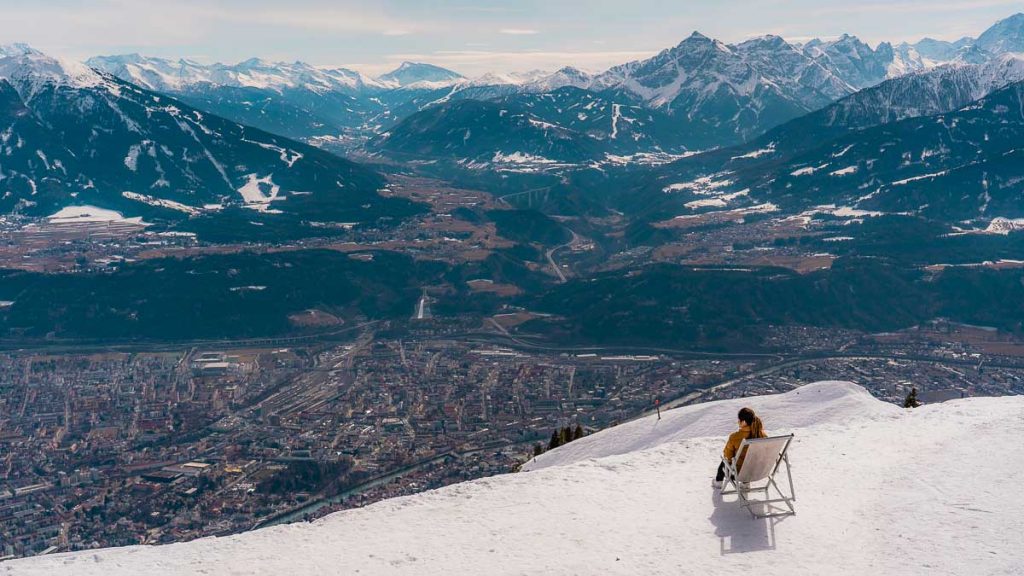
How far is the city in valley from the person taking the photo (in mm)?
58469

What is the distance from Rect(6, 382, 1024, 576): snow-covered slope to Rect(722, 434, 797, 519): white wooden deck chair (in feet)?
1.17

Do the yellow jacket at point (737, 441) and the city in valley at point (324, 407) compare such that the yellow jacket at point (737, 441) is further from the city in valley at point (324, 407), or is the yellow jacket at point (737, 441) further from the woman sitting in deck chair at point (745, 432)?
the city in valley at point (324, 407)

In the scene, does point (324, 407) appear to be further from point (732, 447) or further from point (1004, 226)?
point (1004, 226)

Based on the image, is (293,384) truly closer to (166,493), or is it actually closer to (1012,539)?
(166,493)

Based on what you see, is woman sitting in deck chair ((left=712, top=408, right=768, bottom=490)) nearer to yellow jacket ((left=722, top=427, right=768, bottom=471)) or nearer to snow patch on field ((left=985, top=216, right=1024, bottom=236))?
yellow jacket ((left=722, top=427, right=768, bottom=471))

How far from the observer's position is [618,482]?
A: 19672mm

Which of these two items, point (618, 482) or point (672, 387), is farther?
point (672, 387)

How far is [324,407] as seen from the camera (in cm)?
8181

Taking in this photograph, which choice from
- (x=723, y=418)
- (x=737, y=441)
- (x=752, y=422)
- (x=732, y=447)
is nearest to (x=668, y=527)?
(x=732, y=447)

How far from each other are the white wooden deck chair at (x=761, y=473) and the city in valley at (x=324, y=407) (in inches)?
1658

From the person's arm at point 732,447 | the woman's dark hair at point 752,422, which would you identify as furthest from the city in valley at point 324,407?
the woman's dark hair at point 752,422

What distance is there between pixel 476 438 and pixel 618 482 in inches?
2133

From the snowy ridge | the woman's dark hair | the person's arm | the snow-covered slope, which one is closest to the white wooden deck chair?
the person's arm

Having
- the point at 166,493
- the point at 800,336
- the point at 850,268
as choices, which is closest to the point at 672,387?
the point at 800,336
